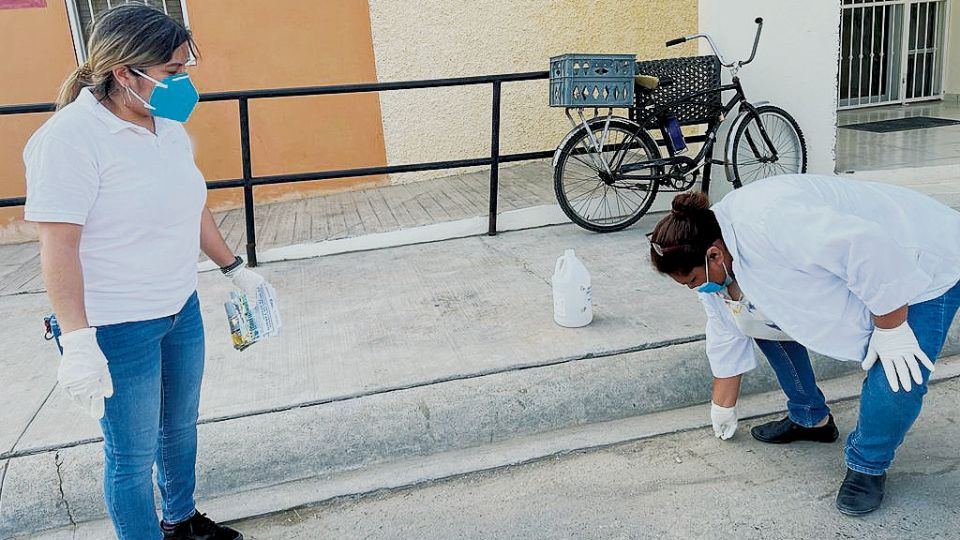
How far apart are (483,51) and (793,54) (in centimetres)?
283

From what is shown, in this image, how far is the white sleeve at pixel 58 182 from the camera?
1.93 m

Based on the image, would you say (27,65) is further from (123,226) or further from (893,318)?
(893,318)

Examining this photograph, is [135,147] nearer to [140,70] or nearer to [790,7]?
[140,70]

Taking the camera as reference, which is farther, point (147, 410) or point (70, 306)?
point (147, 410)

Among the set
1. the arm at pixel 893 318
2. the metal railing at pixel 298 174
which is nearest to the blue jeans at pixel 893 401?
the arm at pixel 893 318

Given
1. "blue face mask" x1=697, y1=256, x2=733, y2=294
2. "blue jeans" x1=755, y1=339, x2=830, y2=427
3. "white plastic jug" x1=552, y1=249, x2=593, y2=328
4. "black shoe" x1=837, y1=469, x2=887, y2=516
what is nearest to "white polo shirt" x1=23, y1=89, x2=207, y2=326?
"blue face mask" x1=697, y1=256, x2=733, y2=294

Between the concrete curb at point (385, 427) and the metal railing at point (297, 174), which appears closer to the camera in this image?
the concrete curb at point (385, 427)

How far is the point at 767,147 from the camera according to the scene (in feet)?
19.0

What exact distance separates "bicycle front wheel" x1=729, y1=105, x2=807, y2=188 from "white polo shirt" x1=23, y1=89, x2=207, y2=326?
14.0 feet

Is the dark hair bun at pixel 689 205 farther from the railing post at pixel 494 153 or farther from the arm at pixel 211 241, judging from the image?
the railing post at pixel 494 153

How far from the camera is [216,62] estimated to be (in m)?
6.77

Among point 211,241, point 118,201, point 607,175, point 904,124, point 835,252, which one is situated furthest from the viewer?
point 904,124

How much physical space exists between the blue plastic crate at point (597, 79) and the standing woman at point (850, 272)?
256cm

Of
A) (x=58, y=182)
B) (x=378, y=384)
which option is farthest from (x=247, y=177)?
(x=58, y=182)
